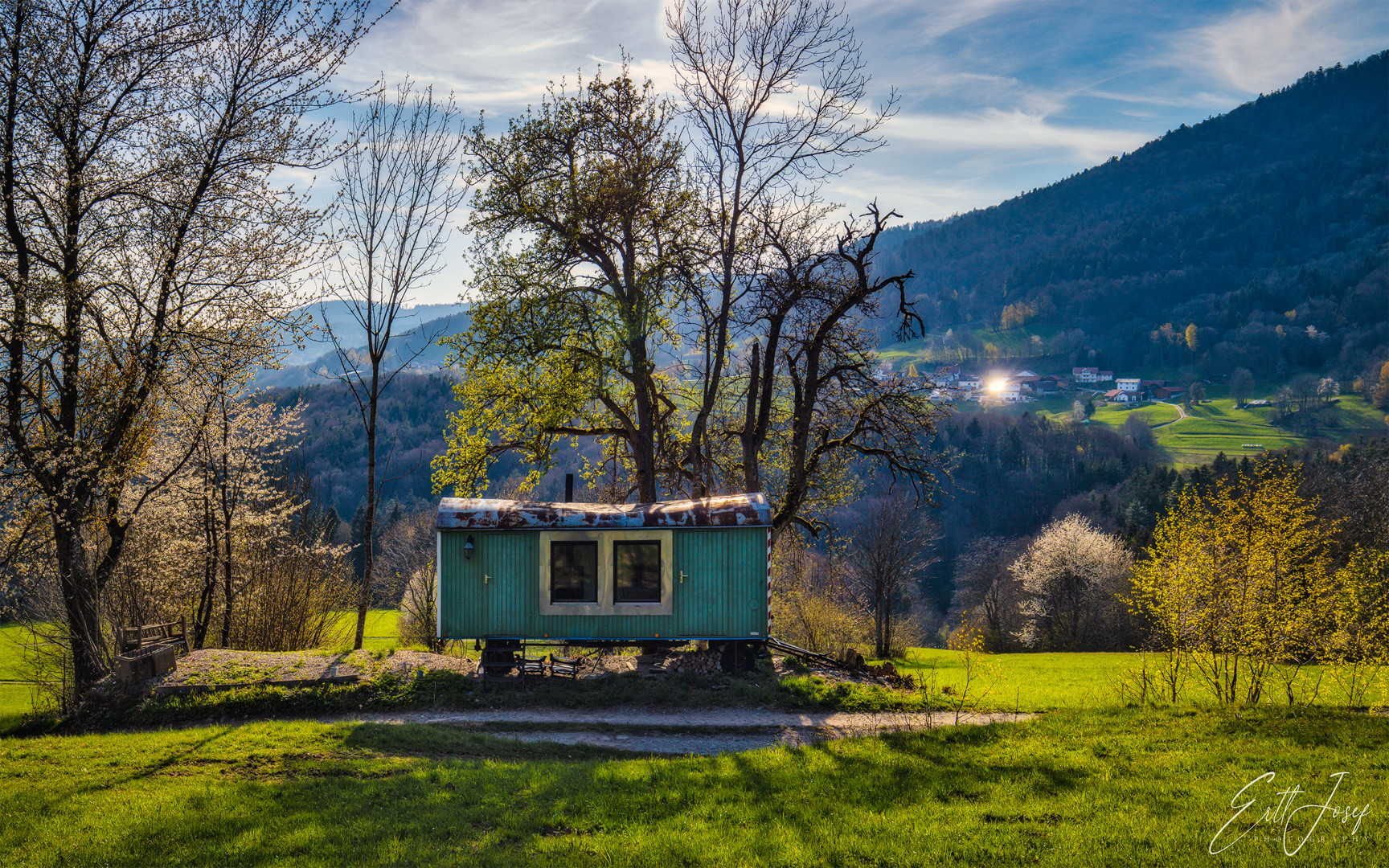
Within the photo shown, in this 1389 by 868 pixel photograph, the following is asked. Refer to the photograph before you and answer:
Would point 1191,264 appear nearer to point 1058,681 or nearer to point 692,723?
point 1058,681

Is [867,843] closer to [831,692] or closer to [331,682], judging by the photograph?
[831,692]

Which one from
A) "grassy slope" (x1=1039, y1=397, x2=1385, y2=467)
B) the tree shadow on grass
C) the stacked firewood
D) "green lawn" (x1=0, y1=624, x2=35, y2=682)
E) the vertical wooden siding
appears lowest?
"green lawn" (x1=0, y1=624, x2=35, y2=682)

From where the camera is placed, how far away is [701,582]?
44.0 ft

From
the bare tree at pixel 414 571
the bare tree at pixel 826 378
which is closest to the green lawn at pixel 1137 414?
the bare tree at pixel 414 571

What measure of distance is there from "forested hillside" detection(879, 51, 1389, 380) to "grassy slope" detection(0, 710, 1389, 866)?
5271 inches

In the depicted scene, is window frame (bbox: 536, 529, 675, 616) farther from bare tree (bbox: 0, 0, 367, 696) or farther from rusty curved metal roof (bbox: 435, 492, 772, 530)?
bare tree (bbox: 0, 0, 367, 696)

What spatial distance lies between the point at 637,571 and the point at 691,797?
6672 millimetres

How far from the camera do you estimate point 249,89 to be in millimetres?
12266

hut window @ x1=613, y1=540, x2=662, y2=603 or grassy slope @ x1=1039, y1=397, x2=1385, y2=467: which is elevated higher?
grassy slope @ x1=1039, y1=397, x2=1385, y2=467

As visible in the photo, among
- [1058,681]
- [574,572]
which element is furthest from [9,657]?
[1058,681]

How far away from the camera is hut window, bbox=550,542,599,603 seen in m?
13.4

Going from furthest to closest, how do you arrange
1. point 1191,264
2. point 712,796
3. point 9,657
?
point 1191,264, point 9,657, point 712,796

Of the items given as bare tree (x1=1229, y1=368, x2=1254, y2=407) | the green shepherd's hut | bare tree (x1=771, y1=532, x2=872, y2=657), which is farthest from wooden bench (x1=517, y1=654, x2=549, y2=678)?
bare tree (x1=1229, y1=368, x2=1254, y2=407)

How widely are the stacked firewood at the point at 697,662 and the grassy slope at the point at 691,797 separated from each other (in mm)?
4305
